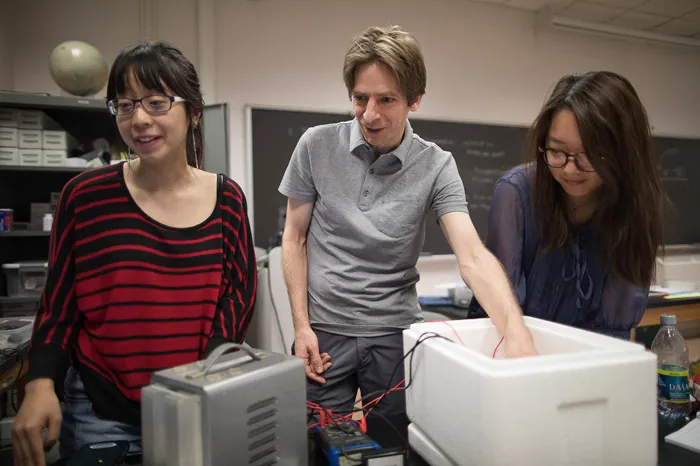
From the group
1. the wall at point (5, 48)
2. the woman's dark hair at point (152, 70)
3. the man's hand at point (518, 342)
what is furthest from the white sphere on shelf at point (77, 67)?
the man's hand at point (518, 342)

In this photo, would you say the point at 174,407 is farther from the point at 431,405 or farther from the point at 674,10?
the point at 674,10

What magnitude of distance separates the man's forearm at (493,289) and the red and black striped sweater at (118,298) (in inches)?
21.0

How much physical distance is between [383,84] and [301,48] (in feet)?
6.93

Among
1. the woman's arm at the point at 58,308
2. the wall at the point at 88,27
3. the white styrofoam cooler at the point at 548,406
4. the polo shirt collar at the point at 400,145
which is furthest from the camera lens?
the wall at the point at 88,27

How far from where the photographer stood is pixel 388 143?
118 cm

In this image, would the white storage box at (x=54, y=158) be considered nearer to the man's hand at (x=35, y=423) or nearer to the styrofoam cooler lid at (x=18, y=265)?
the styrofoam cooler lid at (x=18, y=265)

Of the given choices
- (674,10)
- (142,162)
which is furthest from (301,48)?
(674,10)

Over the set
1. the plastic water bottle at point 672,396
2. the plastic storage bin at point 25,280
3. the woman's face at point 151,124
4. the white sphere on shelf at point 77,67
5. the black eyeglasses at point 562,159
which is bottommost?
the plastic water bottle at point 672,396

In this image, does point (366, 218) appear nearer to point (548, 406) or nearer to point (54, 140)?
point (548, 406)

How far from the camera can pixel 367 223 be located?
45.0 inches

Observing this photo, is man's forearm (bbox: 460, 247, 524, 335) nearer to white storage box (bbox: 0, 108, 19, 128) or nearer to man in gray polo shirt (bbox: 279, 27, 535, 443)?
man in gray polo shirt (bbox: 279, 27, 535, 443)

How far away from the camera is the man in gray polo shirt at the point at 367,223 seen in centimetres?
110

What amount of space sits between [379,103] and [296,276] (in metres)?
0.49

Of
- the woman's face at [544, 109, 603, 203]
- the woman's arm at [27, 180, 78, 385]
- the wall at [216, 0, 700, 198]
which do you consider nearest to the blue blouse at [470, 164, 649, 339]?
the woman's face at [544, 109, 603, 203]
